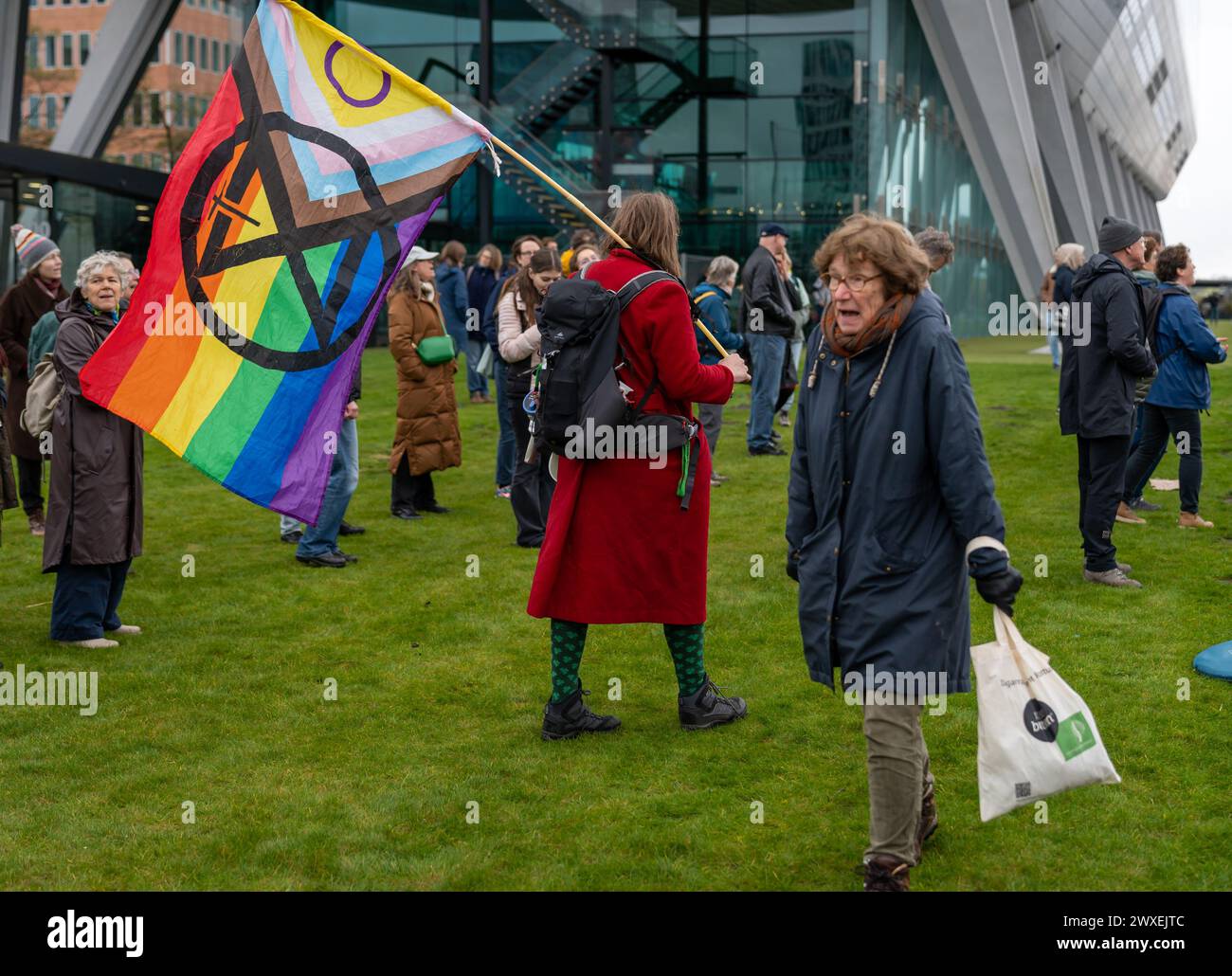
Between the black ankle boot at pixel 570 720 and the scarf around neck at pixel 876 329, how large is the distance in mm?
2335

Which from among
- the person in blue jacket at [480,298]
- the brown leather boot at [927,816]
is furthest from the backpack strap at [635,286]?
the person in blue jacket at [480,298]

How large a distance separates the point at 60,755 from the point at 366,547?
14.8 feet

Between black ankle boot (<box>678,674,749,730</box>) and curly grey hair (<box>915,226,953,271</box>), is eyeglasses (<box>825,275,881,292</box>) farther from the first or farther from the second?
curly grey hair (<box>915,226,953,271</box>)

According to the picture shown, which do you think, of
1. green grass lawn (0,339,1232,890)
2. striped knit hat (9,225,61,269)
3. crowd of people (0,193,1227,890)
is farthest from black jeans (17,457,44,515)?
striped knit hat (9,225,61,269)

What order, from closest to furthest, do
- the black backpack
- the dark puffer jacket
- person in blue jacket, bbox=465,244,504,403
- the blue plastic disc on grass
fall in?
the black backpack, the blue plastic disc on grass, the dark puffer jacket, person in blue jacket, bbox=465,244,504,403

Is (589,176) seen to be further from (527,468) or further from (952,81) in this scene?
(527,468)

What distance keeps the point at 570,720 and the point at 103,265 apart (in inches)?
143

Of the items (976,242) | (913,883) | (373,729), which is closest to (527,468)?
(373,729)

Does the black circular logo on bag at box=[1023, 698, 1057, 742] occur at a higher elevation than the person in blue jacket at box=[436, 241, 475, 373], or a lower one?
lower

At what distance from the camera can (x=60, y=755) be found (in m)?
5.92

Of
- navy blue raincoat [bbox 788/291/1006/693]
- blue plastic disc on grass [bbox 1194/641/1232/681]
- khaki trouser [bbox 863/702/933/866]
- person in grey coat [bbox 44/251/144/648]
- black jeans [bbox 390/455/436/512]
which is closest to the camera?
navy blue raincoat [bbox 788/291/1006/693]

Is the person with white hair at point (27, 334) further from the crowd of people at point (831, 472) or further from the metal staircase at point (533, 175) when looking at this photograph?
the metal staircase at point (533, 175)

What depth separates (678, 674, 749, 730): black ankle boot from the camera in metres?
6.14

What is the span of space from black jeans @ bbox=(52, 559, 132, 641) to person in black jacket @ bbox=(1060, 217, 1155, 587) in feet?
18.9
